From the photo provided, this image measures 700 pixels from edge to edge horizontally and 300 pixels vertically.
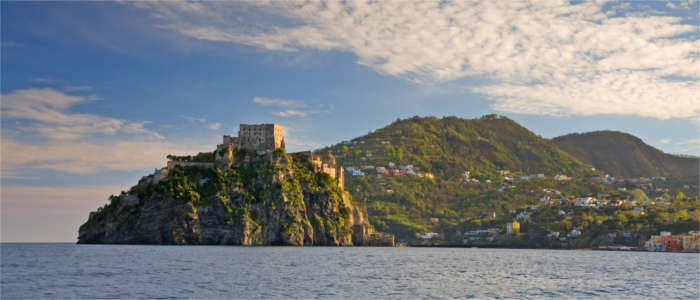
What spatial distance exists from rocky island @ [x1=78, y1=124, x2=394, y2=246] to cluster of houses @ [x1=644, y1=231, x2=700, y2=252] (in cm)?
6093

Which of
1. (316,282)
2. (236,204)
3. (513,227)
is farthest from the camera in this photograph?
(513,227)

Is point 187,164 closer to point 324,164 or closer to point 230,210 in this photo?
point 230,210

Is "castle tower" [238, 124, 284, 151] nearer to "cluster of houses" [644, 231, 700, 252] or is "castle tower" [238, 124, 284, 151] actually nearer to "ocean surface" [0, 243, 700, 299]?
"ocean surface" [0, 243, 700, 299]

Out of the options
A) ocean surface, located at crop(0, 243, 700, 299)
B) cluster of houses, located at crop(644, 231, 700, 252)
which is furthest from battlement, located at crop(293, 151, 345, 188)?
ocean surface, located at crop(0, 243, 700, 299)

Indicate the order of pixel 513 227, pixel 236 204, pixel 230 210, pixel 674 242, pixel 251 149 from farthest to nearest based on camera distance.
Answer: pixel 513 227, pixel 251 149, pixel 674 242, pixel 236 204, pixel 230 210

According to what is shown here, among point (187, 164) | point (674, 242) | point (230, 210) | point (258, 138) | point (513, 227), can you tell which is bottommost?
point (674, 242)

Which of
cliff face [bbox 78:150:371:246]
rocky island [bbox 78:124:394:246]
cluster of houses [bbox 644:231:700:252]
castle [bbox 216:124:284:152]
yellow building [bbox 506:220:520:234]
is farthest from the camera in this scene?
yellow building [bbox 506:220:520:234]

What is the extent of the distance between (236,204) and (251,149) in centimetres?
2119

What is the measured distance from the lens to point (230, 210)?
122375 mm

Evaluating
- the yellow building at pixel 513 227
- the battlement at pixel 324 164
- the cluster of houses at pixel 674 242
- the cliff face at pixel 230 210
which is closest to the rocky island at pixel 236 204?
the cliff face at pixel 230 210

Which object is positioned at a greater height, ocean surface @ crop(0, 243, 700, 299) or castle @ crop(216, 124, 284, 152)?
castle @ crop(216, 124, 284, 152)

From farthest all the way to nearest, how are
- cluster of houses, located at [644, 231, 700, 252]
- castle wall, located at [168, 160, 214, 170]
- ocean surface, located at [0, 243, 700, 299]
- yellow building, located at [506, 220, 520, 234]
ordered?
yellow building, located at [506, 220, 520, 234]
castle wall, located at [168, 160, 214, 170]
cluster of houses, located at [644, 231, 700, 252]
ocean surface, located at [0, 243, 700, 299]

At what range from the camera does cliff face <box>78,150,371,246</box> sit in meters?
119

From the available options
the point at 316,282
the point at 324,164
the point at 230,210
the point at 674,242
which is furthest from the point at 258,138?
the point at 316,282
